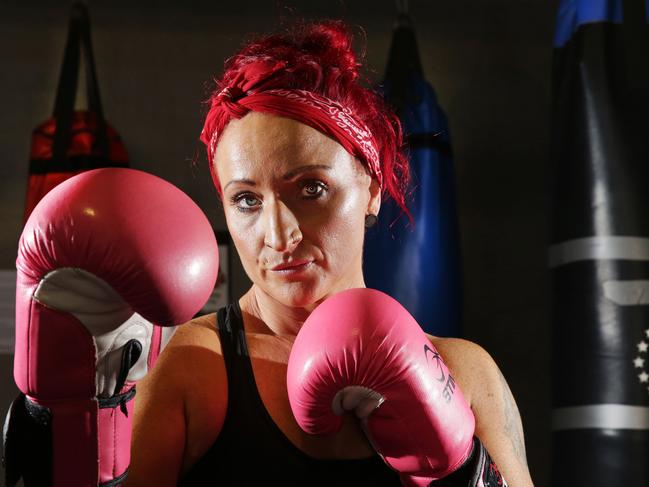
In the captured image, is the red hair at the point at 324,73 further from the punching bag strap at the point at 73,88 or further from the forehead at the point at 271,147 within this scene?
the punching bag strap at the point at 73,88

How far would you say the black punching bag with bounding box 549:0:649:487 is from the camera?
2.22m

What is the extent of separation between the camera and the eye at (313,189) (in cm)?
135

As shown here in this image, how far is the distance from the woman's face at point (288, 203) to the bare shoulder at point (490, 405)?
0.27 meters

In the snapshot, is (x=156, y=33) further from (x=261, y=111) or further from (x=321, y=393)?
(x=321, y=393)

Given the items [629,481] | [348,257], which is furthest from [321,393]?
[629,481]

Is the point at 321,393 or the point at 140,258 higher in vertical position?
the point at 140,258

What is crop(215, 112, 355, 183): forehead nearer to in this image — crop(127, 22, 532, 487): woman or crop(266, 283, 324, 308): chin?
crop(127, 22, 532, 487): woman

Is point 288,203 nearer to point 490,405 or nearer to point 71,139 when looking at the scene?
point 490,405

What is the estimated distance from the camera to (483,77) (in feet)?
9.91

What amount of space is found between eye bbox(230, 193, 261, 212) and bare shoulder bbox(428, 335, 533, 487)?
0.40m

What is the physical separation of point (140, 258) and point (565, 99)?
5.50 ft

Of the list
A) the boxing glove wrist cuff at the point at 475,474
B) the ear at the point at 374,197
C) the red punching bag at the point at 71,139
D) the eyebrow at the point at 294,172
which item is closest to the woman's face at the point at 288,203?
the eyebrow at the point at 294,172

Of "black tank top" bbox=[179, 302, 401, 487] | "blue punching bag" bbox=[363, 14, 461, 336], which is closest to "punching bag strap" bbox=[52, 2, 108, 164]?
"blue punching bag" bbox=[363, 14, 461, 336]

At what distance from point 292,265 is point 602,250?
1216 mm
